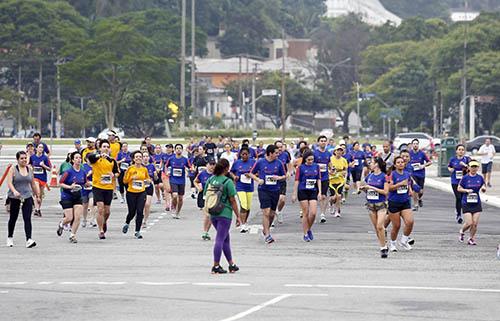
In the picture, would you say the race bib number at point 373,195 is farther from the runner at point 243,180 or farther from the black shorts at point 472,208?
the runner at point 243,180

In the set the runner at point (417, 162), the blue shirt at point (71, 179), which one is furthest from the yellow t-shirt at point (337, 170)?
the blue shirt at point (71, 179)

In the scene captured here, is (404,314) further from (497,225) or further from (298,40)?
(298,40)

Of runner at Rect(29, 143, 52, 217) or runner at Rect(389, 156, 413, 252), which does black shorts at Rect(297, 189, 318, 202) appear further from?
runner at Rect(29, 143, 52, 217)

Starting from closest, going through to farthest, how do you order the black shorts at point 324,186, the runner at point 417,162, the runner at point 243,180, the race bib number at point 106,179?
the race bib number at point 106,179
the runner at point 243,180
the black shorts at point 324,186
the runner at point 417,162

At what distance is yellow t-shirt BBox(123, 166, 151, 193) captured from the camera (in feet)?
79.8

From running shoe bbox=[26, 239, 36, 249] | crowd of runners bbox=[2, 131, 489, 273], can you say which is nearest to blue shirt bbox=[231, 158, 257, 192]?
crowd of runners bbox=[2, 131, 489, 273]

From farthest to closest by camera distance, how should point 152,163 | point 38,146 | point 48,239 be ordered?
point 38,146 → point 152,163 → point 48,239

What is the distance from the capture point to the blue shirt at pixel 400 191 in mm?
21641

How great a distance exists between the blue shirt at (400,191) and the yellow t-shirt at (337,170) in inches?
319

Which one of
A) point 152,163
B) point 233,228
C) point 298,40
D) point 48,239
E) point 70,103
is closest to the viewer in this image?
point 48,239

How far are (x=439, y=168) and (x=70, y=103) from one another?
237 feet

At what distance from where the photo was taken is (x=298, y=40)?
17400 cm

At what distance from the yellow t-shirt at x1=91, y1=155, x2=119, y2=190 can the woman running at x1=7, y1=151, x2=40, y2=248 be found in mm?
1589

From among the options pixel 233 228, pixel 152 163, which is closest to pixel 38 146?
pixel 152 163
